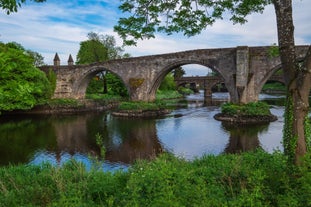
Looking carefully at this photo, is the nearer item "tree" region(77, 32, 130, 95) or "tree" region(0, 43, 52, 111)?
"tree" region(0, 43, 52, 111)

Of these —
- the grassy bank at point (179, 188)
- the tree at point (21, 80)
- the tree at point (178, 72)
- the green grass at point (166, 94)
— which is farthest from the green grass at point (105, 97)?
the tree at point (178, 72)

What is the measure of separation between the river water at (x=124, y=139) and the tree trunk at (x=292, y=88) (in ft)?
21.5

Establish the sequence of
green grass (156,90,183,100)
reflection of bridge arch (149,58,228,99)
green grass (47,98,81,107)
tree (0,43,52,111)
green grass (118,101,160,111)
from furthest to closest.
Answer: green grass (156,90,183,100) < green grass (47,98,81,107) < green grass (118,101,160,111) < reflection of bridge arch (149,58,228,99) < tree (0,43,52,111)

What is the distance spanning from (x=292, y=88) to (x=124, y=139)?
13.6m

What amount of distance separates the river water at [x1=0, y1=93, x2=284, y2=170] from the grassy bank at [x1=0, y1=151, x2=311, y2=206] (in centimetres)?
526

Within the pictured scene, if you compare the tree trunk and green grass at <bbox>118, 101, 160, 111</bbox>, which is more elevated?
the tree trunk

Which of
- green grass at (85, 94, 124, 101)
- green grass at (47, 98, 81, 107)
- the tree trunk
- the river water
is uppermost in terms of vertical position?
the tree trunk

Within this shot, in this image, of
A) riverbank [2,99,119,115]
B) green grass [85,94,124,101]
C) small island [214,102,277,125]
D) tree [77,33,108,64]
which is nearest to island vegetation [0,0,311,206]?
small island [214,102,277,125]

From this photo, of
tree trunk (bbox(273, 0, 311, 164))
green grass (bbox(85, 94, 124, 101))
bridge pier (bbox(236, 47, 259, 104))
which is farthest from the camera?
green grass (bbox(85, 94, 124, 101))

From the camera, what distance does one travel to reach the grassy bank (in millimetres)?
4254

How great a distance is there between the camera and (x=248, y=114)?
2277 centimetres

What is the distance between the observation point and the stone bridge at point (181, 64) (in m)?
25.6

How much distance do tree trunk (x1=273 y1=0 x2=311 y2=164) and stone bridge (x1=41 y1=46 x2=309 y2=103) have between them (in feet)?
67.2

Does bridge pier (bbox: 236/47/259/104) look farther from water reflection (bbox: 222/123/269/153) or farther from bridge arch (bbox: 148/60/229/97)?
water reflection (bbox: 222/123/269/153)
